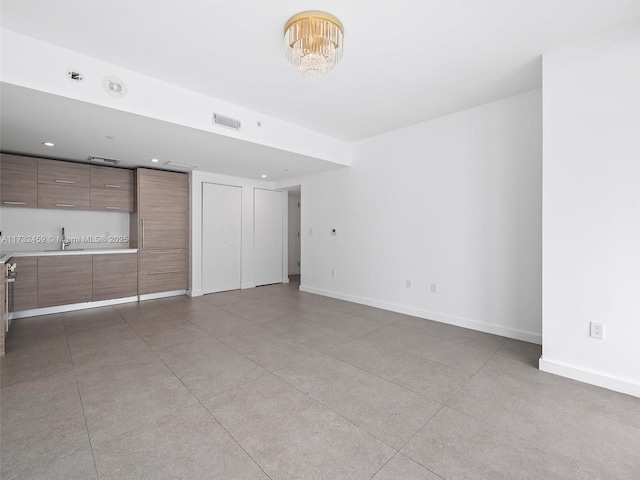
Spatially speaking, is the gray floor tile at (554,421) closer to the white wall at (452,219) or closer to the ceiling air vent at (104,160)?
→ the white wall at (452,219)

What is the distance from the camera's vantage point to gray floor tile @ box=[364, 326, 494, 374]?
2770 millimetres

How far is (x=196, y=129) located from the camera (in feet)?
10.7

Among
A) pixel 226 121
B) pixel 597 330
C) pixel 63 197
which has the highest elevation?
pixel 226 121

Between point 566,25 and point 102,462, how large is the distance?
4.23 m

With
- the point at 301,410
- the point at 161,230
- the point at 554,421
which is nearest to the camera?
the point at 554,421

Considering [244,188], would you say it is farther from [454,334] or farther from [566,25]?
[566,25]

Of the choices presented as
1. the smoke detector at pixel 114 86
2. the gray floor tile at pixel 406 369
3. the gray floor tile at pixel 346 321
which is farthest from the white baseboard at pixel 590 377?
the smoke detector at pixel 114 86

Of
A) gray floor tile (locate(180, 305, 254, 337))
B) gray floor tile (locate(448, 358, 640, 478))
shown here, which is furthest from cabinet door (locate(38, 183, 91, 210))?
gray floor tile (locate(448, 358, 640, 478))

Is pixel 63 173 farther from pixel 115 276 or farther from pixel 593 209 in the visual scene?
pixel 593 209

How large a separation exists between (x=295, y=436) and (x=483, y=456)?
1.06 meters

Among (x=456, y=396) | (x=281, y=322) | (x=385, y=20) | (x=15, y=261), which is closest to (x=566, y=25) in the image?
(x=385, y=20)

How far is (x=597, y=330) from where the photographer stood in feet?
7.68

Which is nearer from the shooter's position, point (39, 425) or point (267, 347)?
point (39, 425)

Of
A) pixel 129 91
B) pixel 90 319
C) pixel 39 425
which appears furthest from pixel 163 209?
pixel 39 425
